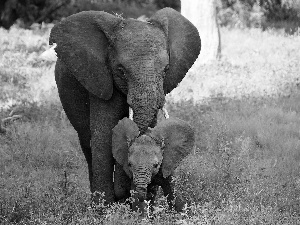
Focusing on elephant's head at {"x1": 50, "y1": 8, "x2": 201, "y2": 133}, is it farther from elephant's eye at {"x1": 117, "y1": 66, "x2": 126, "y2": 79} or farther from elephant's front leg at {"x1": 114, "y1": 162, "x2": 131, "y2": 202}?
elephant's front leg at {"x1": 114, "y1": 162, "x2": 131, "y2": 202}

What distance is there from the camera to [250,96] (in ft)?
39.8

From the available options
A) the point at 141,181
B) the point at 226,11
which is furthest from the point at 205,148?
the point at 226,11

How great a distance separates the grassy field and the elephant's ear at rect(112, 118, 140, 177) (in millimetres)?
443

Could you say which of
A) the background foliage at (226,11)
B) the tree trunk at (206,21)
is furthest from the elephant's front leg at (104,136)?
the background foliage at (226,11)

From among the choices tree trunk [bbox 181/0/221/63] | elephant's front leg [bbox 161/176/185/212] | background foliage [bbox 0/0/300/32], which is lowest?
background foliage [bbox 0/0/300/32]

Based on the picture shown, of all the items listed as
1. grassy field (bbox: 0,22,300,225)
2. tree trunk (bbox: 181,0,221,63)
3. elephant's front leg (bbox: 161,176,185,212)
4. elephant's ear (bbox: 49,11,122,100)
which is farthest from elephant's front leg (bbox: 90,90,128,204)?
tree trunk (bbox: 181,0,221,63)

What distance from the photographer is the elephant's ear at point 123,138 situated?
5734 millimetres

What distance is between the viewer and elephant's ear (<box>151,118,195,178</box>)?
5871 mm

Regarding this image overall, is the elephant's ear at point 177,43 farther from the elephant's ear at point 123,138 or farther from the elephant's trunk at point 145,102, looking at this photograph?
the elephant's ear at point 123,138

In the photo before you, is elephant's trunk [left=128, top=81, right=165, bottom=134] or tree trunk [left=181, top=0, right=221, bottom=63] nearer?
elephant's trunk [left=128, top=81, right=165, bottom=134]

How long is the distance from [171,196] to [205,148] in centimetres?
326

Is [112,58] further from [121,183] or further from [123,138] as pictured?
[121,183]

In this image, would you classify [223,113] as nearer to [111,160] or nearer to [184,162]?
[184,162]

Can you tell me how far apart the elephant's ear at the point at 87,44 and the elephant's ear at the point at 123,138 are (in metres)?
0.42
